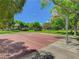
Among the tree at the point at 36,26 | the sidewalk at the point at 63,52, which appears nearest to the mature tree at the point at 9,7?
the sidewalk at the point at 63,52

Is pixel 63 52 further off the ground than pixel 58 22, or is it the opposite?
pixel 58 22

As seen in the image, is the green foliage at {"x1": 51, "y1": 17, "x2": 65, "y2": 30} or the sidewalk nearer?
the sidewalk

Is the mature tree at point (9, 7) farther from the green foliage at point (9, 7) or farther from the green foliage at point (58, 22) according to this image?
the green foliage at point (58, 22)

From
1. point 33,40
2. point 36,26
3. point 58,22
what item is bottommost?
point 33,40

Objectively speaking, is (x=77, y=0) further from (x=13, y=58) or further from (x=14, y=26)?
(x=14, y=26)

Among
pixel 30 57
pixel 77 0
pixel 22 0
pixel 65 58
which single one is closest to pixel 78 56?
pixel 65 58

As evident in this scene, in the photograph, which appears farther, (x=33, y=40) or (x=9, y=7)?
(x=33, y=40)

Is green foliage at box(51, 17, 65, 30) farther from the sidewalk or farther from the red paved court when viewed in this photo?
the sidewalk

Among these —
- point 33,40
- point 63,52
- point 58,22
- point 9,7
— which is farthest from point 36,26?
point 9,7

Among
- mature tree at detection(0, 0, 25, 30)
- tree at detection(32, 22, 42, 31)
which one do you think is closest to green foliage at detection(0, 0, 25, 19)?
mature tree at detection(0, 0, 25, 30)

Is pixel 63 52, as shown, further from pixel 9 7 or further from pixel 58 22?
pixel 58 22

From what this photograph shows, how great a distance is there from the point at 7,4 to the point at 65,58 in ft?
18.9

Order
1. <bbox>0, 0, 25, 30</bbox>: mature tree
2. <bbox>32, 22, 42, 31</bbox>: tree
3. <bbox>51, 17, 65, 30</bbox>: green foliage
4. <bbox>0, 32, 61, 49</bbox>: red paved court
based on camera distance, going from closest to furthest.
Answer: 1. <bbox>0, 0, 25, 30</bbox>: mature tree
2. <bbox>0, 32, 61, 49</bbox>: red paved court
3. <bbox>51, 17, 65, 30</bbox>: green foliage
4. <bbox>32, 22, 42, 31</bbox>: tree

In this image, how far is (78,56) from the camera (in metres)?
19.3
